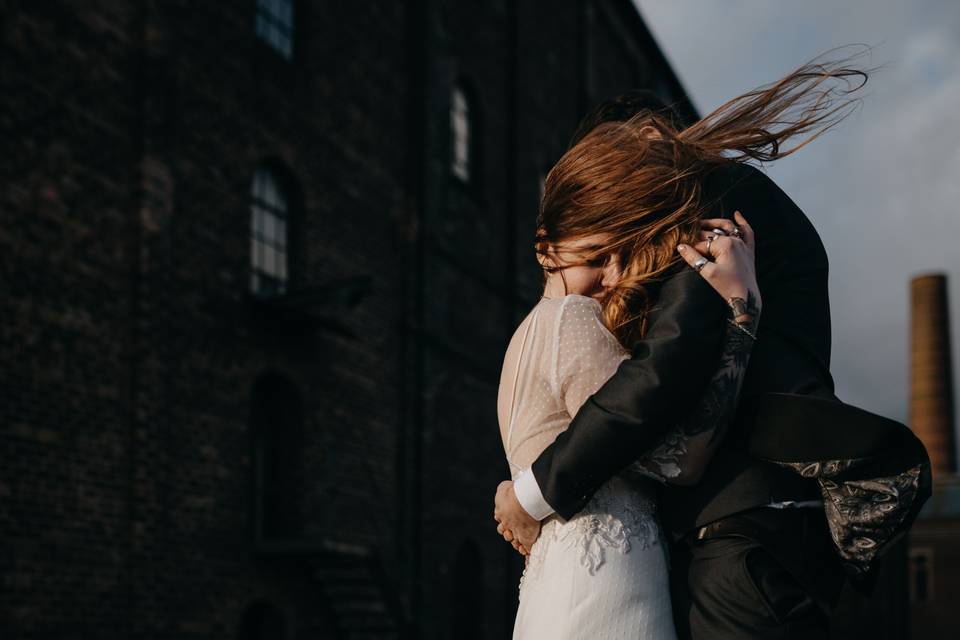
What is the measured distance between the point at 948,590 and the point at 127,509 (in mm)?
43384

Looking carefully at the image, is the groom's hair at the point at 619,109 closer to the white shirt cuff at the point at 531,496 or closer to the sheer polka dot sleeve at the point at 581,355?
the sheer polka dot sleeve at the point at 581,355

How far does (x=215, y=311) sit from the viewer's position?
11.3m

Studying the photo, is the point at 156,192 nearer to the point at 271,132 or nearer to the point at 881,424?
the point at 271,132

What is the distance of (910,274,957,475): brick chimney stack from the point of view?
4531 centimetres

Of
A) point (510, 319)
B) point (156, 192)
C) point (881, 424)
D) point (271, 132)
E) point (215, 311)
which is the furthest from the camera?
point (510, 319)

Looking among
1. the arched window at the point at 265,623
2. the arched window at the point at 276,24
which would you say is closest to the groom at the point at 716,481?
the arched window at the point at 265,623

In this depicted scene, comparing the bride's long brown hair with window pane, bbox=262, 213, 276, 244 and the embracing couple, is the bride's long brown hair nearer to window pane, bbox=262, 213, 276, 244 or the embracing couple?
the embracing couple

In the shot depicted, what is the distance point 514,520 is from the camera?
2371 millimetres

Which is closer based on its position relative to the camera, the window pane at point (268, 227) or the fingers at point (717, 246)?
the fingers at point (717, 246)

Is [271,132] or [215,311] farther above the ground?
[271,132]

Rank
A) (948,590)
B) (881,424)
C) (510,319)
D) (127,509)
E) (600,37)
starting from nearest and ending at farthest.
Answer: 1. (881,424)
2. (127,509)
3. (510,319)
4. (600,37)
5. (948,590)

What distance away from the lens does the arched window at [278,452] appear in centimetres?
1223

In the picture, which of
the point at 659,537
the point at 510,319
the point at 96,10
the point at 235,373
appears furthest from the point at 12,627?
the point at 510,319

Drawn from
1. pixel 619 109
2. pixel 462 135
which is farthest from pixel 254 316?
pixel 619 109
